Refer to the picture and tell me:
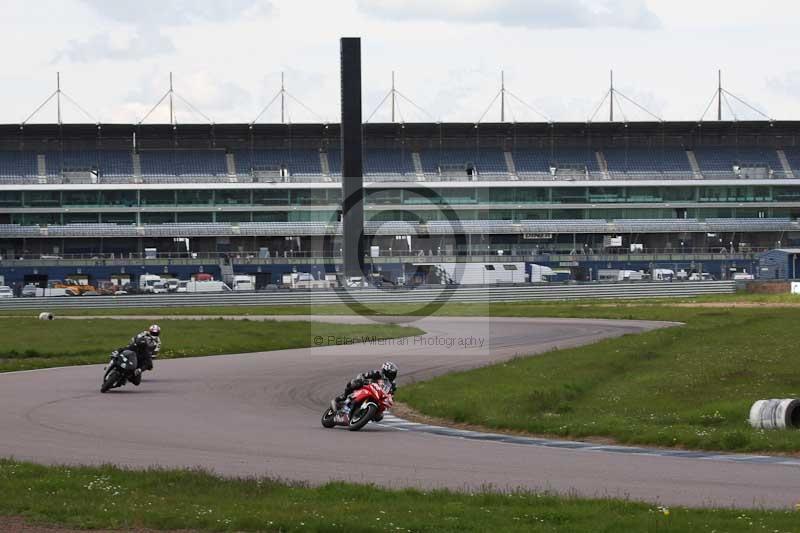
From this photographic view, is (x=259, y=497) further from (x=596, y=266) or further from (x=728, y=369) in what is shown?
(x=596, y=266)

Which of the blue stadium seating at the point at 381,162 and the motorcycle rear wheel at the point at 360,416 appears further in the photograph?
the blue stadium seating at the point at 381,162

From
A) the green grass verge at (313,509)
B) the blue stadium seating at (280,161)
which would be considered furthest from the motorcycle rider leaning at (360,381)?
the blue stadium seating at (280,161)

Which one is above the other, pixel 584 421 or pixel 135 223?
pixel 135 223

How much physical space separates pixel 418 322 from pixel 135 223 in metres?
51.1

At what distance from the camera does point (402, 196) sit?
112m

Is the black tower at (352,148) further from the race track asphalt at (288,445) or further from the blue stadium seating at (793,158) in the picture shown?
the race track asphalt at (288,445)

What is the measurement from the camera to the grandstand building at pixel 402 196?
107 meters

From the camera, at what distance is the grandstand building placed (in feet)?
351

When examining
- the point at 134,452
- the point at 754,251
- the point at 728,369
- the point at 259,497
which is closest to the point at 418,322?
the point at 728,369

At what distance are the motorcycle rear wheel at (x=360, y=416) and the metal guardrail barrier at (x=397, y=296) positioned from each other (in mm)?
58674

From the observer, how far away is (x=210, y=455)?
18859mm

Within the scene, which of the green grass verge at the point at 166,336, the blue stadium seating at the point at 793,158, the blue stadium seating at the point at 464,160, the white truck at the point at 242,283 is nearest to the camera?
the green grass verge at the point at 166,336

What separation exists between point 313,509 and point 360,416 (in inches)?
356

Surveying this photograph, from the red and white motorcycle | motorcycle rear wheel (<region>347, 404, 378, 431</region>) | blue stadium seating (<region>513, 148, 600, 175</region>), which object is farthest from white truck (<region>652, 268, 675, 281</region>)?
motorcycle rear wheel (<region>347, 404, 378, 431</region>)
